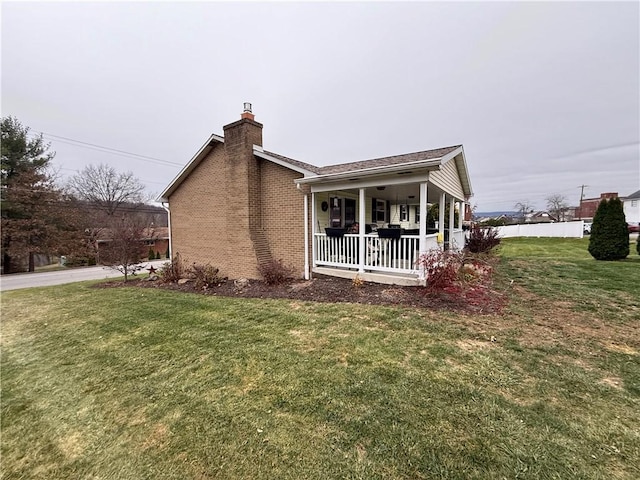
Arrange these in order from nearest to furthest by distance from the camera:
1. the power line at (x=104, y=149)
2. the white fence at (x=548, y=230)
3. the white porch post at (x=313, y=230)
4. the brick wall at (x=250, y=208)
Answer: the white porch post at (x=313, y=230)
the brick wall at (x=250, y=208)
the white fence at (x=548, y=230)
the power line at (x=104, y=149)

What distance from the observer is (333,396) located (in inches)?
116

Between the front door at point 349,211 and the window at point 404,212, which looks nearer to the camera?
the front door at point 349,211

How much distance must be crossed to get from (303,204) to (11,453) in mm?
7664

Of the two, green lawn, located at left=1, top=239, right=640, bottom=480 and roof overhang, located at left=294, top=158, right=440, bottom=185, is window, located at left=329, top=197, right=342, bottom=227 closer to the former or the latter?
roof overhang, located at left=294, top=158, right=440, bottom=185

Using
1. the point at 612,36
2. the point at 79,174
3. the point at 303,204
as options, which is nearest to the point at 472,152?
the point at 612,36

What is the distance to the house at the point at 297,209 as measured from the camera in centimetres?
764

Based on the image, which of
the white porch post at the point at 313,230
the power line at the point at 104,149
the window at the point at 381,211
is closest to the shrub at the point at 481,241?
the window at the point at 381,211

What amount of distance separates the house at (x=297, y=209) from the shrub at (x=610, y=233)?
5448 mm

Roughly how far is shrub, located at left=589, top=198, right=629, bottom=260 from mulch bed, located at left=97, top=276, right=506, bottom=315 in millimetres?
7800

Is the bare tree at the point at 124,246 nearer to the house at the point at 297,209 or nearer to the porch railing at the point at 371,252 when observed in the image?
the house at the point at 297,209

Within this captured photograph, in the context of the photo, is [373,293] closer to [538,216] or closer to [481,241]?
[481,241]

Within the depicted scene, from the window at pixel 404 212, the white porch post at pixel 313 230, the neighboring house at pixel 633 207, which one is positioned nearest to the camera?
the white porch post at pixel 313 230

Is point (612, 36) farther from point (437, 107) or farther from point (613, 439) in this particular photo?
point (613, 439)

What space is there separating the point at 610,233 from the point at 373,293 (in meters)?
11.5
